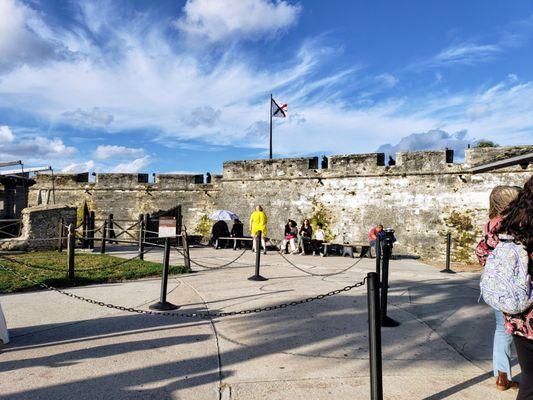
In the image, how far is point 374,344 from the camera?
2.97 meters

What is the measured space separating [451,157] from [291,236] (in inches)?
247

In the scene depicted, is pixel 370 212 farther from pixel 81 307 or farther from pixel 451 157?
pixel 81 307

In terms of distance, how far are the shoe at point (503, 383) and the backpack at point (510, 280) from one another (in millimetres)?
1252

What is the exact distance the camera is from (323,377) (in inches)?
144

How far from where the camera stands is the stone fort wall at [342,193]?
13227 mm

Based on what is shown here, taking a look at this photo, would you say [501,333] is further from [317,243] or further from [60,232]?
[60,232]

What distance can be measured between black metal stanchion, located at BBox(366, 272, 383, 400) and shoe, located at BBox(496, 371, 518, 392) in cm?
136

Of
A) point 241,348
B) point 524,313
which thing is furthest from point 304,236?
point 524,313

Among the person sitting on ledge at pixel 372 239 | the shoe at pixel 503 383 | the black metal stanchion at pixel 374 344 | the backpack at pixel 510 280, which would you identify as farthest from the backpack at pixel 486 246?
the person sitting on ledge at pixel 372 239

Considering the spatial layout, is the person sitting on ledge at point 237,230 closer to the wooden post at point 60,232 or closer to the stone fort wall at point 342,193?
the stone fort wall at point 342,193

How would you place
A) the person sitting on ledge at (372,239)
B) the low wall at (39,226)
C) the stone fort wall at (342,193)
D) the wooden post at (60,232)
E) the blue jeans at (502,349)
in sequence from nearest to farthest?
the blue jeans at (502,349) < the low wall at (39,226) < the wooden post at (60,232) < the person sitting on ledge at (372,239) < the stone fort wall at (342,193)

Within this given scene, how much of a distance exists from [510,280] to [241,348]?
2.80 meters

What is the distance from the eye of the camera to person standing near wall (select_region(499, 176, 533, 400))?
2.54m

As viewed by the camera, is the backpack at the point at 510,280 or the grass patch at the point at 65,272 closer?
the backpack at the point at 510,280
